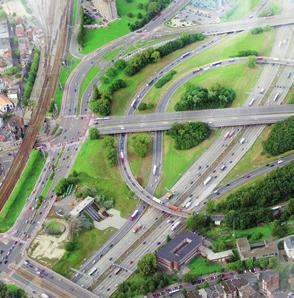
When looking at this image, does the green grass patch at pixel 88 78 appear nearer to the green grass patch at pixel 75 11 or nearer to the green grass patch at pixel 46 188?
the green grass patch at pixel 75 11

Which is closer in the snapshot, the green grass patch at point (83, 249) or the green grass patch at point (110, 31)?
the green grass patch at point (83, 249)

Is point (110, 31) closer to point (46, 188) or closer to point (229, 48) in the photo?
point (229, 48)

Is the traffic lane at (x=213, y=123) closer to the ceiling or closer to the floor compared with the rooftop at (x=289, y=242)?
closer to the ceiling

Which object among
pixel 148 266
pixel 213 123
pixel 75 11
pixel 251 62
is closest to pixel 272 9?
pixel 251 62

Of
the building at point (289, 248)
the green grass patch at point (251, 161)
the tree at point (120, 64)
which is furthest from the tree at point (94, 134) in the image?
the building at point (289, 248)

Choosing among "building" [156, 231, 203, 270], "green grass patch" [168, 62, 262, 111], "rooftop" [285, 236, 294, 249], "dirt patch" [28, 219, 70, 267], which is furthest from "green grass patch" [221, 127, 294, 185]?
"dirt patch" [28, 219, 70, 267]

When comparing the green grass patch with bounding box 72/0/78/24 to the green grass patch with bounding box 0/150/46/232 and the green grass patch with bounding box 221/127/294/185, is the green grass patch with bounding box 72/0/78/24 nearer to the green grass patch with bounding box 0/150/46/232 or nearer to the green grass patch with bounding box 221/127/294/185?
the green grass patch with bounding box 0/150/46/232

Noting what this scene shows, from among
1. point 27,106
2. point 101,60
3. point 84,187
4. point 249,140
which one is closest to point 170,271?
point 84,187
